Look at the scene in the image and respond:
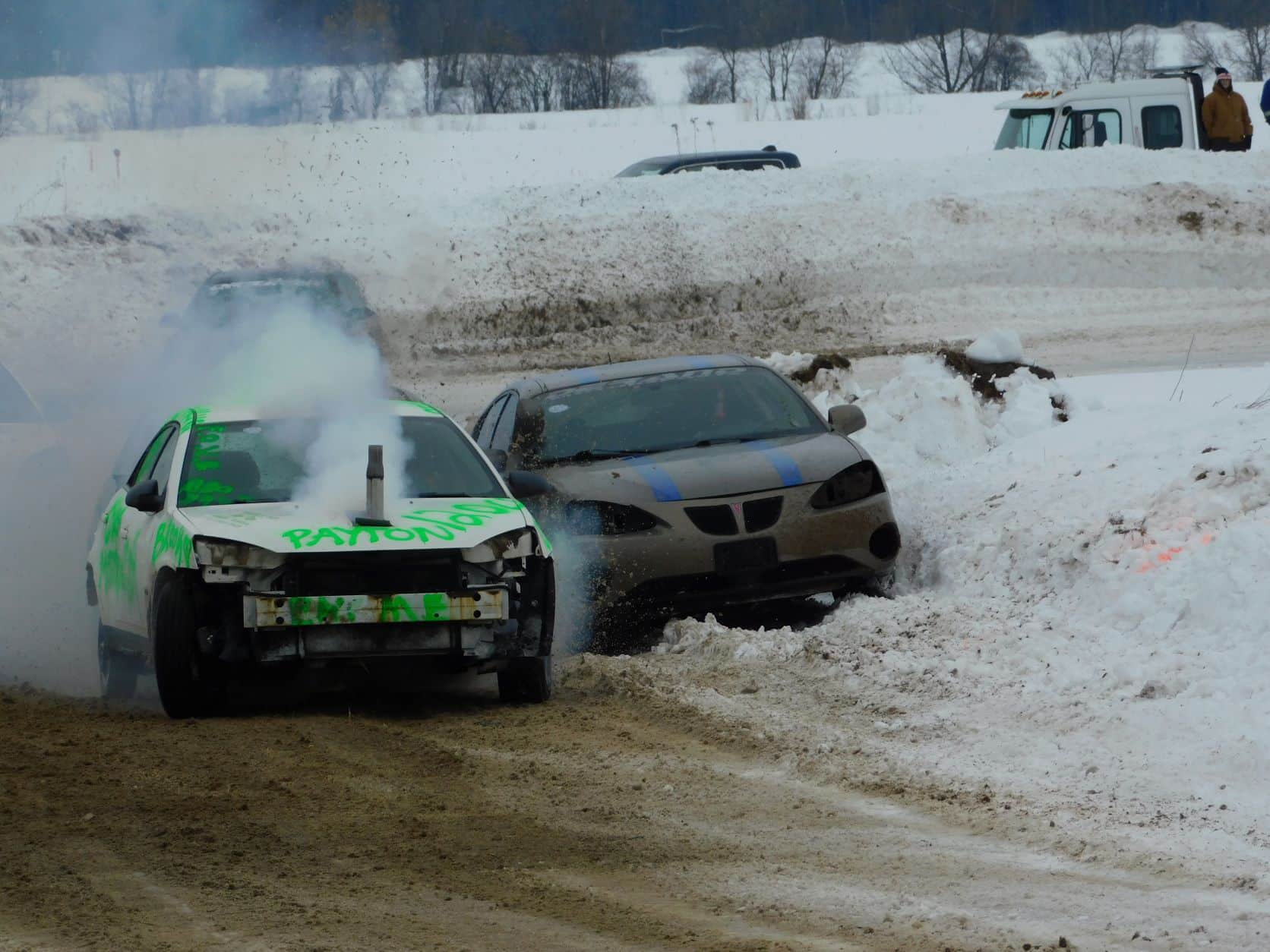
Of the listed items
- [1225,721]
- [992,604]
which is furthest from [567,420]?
[1225,721]

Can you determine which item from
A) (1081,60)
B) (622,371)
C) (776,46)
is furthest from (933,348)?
(1081,60)

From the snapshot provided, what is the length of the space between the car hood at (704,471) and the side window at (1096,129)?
68.3ft

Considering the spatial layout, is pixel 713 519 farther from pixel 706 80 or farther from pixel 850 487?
pixel 706 80

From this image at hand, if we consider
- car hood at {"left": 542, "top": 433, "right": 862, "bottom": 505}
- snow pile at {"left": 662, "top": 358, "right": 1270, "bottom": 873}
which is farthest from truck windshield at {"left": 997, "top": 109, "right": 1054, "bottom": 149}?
car hood at {"left": 542, "top": 433, "right": 862, "bottom": 505}

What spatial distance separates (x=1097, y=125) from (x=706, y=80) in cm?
3849

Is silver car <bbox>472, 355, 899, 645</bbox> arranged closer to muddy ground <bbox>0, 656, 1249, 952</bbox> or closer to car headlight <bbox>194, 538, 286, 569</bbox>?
car headlight <bbox>194, 538, 286, 569</bbox>

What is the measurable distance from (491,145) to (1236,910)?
45.1m

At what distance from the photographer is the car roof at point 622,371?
11.5 metres

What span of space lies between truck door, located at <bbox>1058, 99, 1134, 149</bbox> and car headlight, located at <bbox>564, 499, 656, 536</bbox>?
857 inches

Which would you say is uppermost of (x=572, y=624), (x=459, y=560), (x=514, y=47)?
(x=514, y=47)

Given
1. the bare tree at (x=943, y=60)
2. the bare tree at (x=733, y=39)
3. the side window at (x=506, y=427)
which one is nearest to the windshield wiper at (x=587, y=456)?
the side window at (x=506, y=427)

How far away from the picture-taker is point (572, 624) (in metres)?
9.98

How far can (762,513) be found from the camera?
995 centimetres

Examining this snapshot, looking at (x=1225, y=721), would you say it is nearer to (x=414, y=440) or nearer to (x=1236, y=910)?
(x=1236, y=910)
